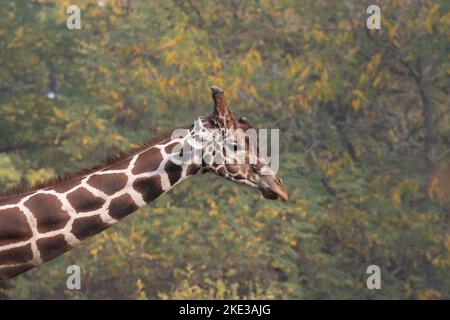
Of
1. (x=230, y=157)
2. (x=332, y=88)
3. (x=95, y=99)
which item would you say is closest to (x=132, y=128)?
(x=95, y=99)

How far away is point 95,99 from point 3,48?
2.49 metres

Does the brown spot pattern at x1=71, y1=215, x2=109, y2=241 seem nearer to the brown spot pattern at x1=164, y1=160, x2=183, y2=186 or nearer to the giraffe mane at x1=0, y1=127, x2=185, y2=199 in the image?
the giraffe mane at x1=0, y1=127, x2=185, y2=199

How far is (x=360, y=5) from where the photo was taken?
91.8 feet

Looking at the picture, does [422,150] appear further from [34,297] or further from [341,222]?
[34,297]

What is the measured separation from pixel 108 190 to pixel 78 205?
24cm

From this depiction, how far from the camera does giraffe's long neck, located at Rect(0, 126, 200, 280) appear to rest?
9.99 meters

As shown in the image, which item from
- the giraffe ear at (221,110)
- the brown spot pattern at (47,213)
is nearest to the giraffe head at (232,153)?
the giraffe ear at (221,110)

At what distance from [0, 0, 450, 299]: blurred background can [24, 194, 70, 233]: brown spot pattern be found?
14874mm

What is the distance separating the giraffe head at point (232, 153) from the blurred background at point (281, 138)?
14.7 meters

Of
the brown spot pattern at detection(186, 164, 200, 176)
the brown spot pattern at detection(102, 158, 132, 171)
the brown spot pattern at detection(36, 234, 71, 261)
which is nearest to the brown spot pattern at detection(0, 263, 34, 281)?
the brown spot pattern at detection(36, 234, 71, 261)

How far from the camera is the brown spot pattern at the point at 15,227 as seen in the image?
998cm

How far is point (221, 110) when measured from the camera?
33.4 ft

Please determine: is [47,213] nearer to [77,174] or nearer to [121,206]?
[77,174]

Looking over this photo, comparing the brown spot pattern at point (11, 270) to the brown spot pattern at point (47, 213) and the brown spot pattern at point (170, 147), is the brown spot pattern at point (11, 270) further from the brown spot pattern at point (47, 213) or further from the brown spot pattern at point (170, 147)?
the brown spot pattern at point (170, 147)
